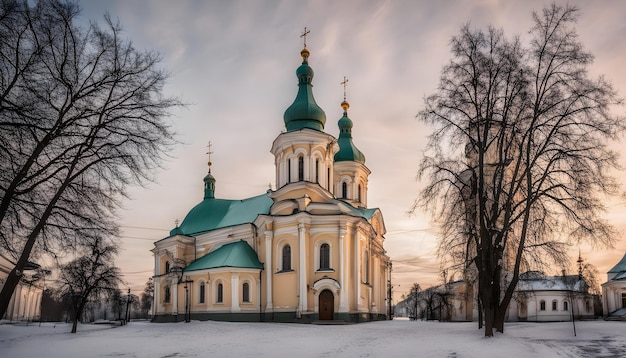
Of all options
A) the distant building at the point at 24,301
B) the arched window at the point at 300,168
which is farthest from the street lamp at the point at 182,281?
the distant building at the point at 24,301

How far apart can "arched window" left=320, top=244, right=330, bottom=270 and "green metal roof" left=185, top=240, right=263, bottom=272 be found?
16.1ft

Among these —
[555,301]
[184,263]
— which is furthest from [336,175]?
[555,301]

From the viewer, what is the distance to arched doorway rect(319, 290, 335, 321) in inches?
1560

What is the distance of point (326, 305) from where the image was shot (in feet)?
131

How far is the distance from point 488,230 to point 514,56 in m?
7.05

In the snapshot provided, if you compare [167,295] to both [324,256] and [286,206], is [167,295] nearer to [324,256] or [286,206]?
[286,206]

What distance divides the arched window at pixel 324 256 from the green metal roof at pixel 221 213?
6.88m

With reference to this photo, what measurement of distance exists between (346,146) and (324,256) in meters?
18.1

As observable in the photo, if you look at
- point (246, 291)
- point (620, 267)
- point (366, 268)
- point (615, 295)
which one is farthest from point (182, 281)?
point (620, 267)

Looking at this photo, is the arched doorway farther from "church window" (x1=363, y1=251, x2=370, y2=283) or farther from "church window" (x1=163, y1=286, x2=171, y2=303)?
"church window" (x1=163, y1=286, x2=171, y2=303)

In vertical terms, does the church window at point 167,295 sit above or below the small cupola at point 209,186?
below

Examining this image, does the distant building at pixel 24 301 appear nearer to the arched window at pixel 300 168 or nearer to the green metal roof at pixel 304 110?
the arched window at pixel 300 168

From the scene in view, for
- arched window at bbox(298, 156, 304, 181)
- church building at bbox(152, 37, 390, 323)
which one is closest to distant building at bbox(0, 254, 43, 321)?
church building at bbox(152, 37, 390, 323)

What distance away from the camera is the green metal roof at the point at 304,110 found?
44.7 m
